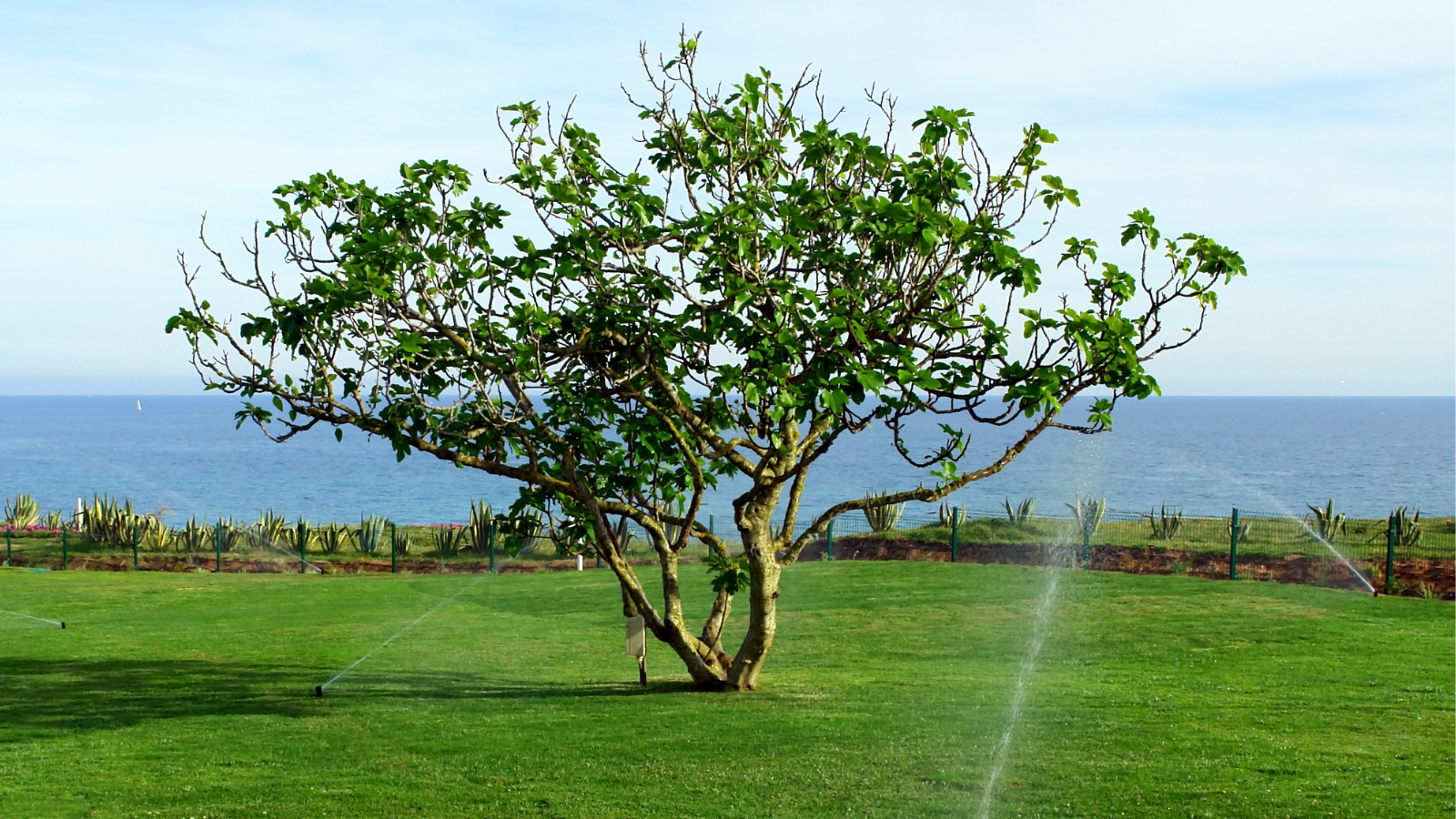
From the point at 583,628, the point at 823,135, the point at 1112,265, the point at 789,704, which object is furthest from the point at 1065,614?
the point at 823,135

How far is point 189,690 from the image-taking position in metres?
14.1

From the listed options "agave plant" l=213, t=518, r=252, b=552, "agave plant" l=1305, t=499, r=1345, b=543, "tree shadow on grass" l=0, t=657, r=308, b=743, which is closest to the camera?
"tree shadow on grass" l=0, t=657, r=308, b=743

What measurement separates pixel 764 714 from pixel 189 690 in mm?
6773

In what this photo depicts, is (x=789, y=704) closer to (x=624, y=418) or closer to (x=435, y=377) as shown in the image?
(x=624, y=418)

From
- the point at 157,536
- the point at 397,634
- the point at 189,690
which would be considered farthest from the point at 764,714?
the point at 157,536

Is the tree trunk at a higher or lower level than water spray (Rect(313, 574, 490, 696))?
higher

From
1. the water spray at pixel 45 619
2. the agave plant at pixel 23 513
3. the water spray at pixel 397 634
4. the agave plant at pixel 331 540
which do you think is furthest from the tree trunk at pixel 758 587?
the agave plant at pixel 23 513

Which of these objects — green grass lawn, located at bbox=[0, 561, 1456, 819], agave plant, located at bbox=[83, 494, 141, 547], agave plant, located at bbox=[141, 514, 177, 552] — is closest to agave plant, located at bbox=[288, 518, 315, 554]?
agave plant, located at bbox=[141, 514, 177, 552]

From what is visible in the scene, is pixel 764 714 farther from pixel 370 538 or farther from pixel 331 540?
pixel 331 540

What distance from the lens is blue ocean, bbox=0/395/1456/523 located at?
276 ft

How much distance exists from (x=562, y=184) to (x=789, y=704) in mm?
5719

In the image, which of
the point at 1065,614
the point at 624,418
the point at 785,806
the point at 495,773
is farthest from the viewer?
the point at 1065,614

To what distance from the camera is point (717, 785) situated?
31.5ft

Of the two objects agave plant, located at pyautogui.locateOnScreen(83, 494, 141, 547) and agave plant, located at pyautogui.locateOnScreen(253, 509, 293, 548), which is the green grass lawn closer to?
agave plant, located at pyautogui.locateOnScreen(253, 509, 293, 548)
